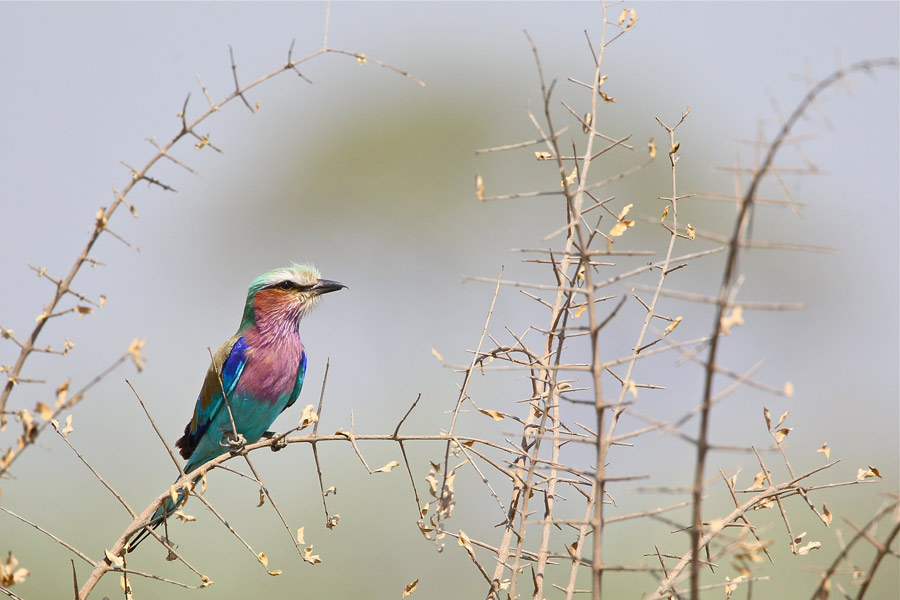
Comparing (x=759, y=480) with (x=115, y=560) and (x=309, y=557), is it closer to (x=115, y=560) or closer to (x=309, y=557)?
(x=309, y=557)

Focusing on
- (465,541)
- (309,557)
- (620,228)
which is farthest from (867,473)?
(309,557)

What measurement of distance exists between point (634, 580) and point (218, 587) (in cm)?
397

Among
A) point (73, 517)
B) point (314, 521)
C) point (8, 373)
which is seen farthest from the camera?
point (314, 521)

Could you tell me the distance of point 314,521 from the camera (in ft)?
34.0

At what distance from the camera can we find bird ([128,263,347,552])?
175 inches

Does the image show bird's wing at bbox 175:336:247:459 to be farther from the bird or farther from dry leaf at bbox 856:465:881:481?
dry leaf at bbox 856:465:881:481

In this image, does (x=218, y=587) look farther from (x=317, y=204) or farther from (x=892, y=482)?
(x=317, y=204)

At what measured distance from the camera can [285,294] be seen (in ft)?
15.6

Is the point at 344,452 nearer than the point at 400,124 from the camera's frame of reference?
Yes

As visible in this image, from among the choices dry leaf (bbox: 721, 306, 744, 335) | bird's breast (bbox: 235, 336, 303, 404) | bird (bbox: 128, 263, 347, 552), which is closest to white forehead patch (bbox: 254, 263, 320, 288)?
bird (bbox: 128, 263, 347, 552)

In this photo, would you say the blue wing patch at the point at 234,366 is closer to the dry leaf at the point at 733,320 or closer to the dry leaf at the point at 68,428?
the dry leaf at the point at 68,428

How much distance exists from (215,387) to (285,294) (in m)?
0.57

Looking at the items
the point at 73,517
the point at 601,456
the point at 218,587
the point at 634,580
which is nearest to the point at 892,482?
the point at 634,580

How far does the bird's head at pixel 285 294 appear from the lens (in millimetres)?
4703
